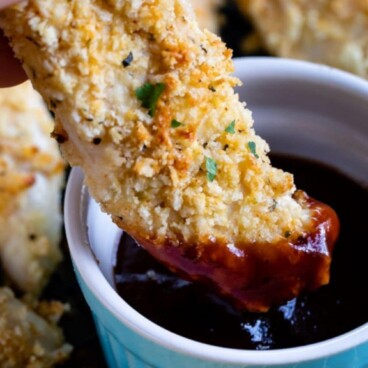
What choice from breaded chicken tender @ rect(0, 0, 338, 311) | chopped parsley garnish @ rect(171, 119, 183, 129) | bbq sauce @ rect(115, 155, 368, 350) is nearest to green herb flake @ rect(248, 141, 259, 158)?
breaded chicken tender @ rect(0, 0, 338, 311)

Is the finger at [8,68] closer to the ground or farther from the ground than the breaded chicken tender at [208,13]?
farther from the ground

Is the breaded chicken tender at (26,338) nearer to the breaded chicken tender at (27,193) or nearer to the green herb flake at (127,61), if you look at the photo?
the breaded chicken tender at (27,193)

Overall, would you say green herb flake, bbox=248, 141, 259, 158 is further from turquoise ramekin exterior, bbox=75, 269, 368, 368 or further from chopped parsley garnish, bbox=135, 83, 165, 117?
turquoise ramekin exterior, bbox=75, 269, 368, 368

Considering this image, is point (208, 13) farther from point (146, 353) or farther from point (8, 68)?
point (146, 353)

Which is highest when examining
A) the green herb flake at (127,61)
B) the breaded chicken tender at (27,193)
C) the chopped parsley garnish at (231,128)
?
the green herb flake at (127,61)

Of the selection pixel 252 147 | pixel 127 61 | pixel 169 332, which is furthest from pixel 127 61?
pixel 169 332

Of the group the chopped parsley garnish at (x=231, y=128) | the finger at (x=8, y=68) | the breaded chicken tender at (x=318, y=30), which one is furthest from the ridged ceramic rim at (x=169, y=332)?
the breaded chicken tender at (x=318, y=30)
